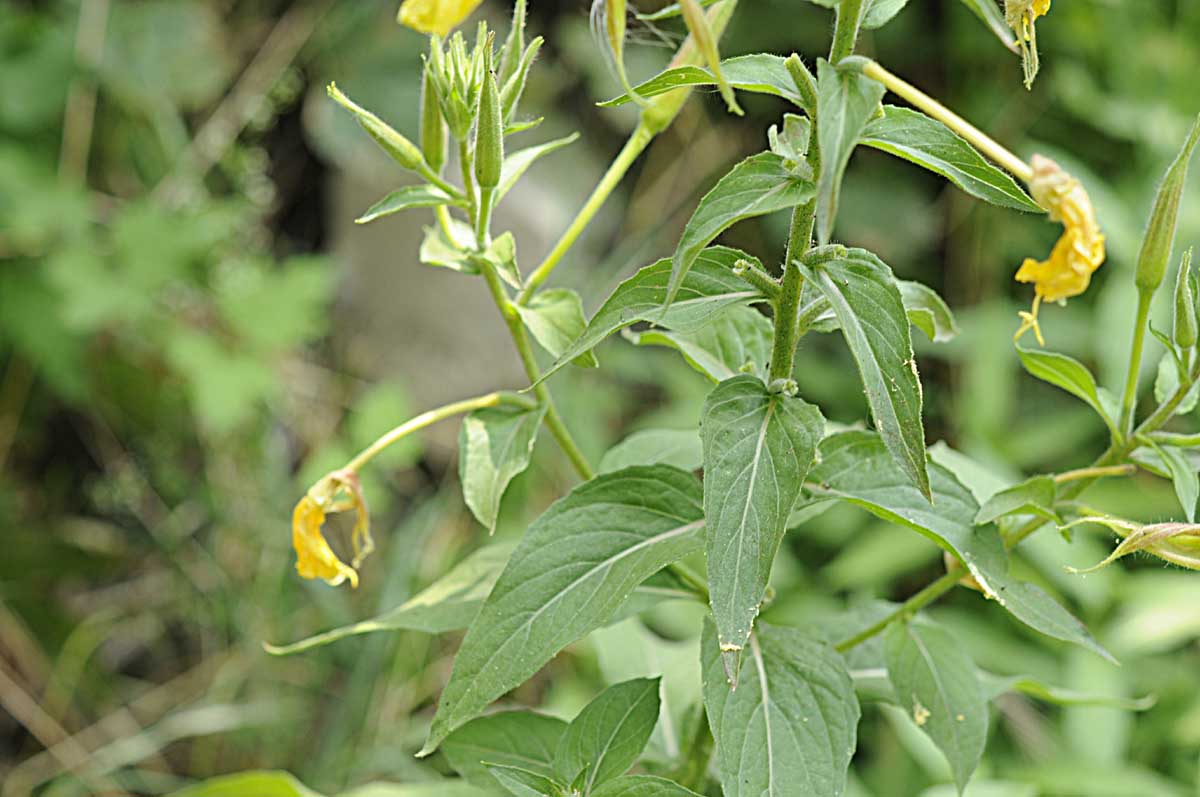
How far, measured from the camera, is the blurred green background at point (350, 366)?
1612 millimetres

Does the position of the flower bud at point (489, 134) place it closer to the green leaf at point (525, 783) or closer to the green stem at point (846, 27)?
the green stem at point (846, 27)

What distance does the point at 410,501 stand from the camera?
2.15m

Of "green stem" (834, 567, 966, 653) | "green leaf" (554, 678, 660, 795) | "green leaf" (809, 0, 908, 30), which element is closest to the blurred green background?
"green stem" (834, 567, 966, 653)

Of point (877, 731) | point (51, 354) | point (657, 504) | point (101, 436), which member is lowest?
point (877, 731)

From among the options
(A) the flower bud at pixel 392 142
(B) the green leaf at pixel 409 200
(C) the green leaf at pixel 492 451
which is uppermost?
(A) the flower bud at pixel 392 142

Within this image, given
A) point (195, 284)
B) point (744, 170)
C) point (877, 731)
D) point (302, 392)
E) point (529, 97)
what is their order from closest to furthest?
point (744, 170)
point (877, 731)
point (195, 284)
point (302, 392)
point (529, 97)

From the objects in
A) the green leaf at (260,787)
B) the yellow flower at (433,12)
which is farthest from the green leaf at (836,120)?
the green leaf at (260,787)

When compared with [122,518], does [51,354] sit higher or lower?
higher

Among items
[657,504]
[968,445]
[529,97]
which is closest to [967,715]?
[657,504]

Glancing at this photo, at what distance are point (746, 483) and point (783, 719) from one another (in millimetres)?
123

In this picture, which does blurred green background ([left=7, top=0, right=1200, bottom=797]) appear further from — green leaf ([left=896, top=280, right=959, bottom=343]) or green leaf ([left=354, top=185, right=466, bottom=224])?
green leaf ([left=354, top=185, right=466, bottom=224])

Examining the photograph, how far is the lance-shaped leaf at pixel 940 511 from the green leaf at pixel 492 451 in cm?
15

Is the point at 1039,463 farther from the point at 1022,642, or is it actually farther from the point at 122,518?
the point at 122,518

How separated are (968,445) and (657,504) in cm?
120
